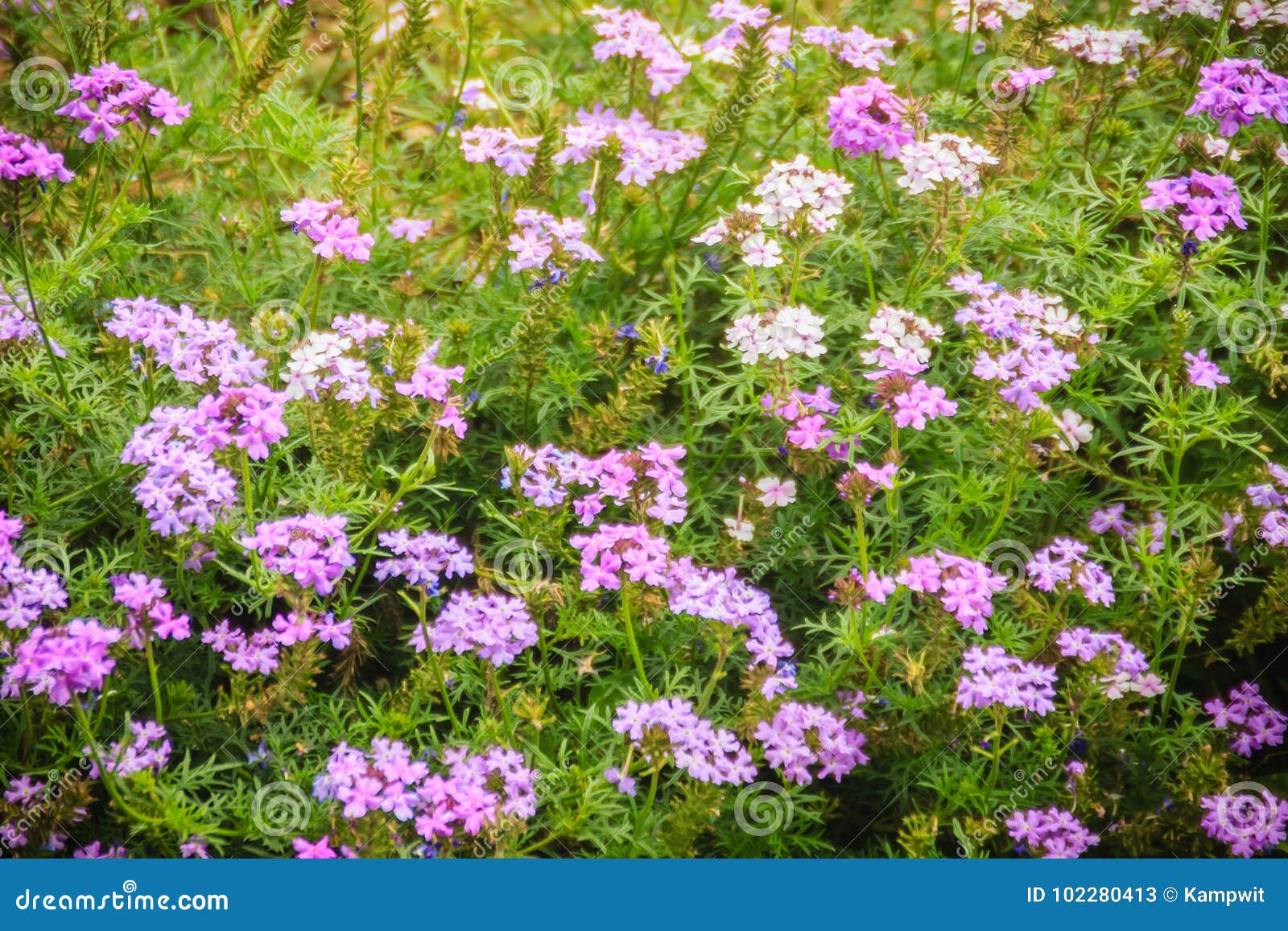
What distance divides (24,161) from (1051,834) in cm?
274

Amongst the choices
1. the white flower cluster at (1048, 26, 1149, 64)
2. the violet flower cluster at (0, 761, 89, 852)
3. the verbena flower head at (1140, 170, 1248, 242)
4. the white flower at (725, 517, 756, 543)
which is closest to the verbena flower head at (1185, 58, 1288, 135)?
the verbena flower head at (1140, 170, 1248, 242)

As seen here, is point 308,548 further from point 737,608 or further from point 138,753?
point 737,608

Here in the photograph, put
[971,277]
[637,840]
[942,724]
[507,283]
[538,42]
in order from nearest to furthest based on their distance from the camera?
[637,840] → [942,724] → [971,277] → [507,283] → [538,42]

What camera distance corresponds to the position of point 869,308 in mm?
3104

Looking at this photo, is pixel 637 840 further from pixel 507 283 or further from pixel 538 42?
pixel 538 42

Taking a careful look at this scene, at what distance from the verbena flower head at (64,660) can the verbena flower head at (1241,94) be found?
8.92 feet

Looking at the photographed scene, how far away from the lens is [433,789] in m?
2.26

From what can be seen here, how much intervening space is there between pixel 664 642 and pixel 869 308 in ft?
3.40

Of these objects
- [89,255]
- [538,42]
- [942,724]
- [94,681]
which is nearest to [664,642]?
[942,724]

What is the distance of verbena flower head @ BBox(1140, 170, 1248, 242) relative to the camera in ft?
9.03
